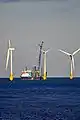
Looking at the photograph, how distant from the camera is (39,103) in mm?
23281

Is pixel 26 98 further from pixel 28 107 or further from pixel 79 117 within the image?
pixel 79 117

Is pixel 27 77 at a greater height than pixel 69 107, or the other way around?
pixel 27 77

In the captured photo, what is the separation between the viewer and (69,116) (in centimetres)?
1850

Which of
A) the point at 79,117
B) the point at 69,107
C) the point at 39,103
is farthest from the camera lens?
the point at 39,103

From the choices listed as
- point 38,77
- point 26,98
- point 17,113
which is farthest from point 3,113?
point 38,77

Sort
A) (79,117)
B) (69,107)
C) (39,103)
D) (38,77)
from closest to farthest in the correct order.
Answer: (79,117)
(69,107)
(39,103)
(38,77)

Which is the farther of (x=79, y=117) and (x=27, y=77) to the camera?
(x=27, y=77)

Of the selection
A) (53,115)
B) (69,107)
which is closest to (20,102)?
(69,107)

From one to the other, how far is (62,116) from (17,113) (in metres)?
1.91

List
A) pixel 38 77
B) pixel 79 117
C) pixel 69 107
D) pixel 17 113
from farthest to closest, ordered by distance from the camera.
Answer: pixel 38 77
pixel 69 107
pixel 17 113
pixel 79 117

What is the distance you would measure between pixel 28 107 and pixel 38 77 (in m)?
21.5

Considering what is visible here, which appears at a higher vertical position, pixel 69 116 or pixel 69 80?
pixel 69 80

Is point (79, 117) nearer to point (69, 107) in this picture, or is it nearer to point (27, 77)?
point (69, 107)

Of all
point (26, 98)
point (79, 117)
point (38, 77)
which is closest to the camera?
→ point (79, 117)
